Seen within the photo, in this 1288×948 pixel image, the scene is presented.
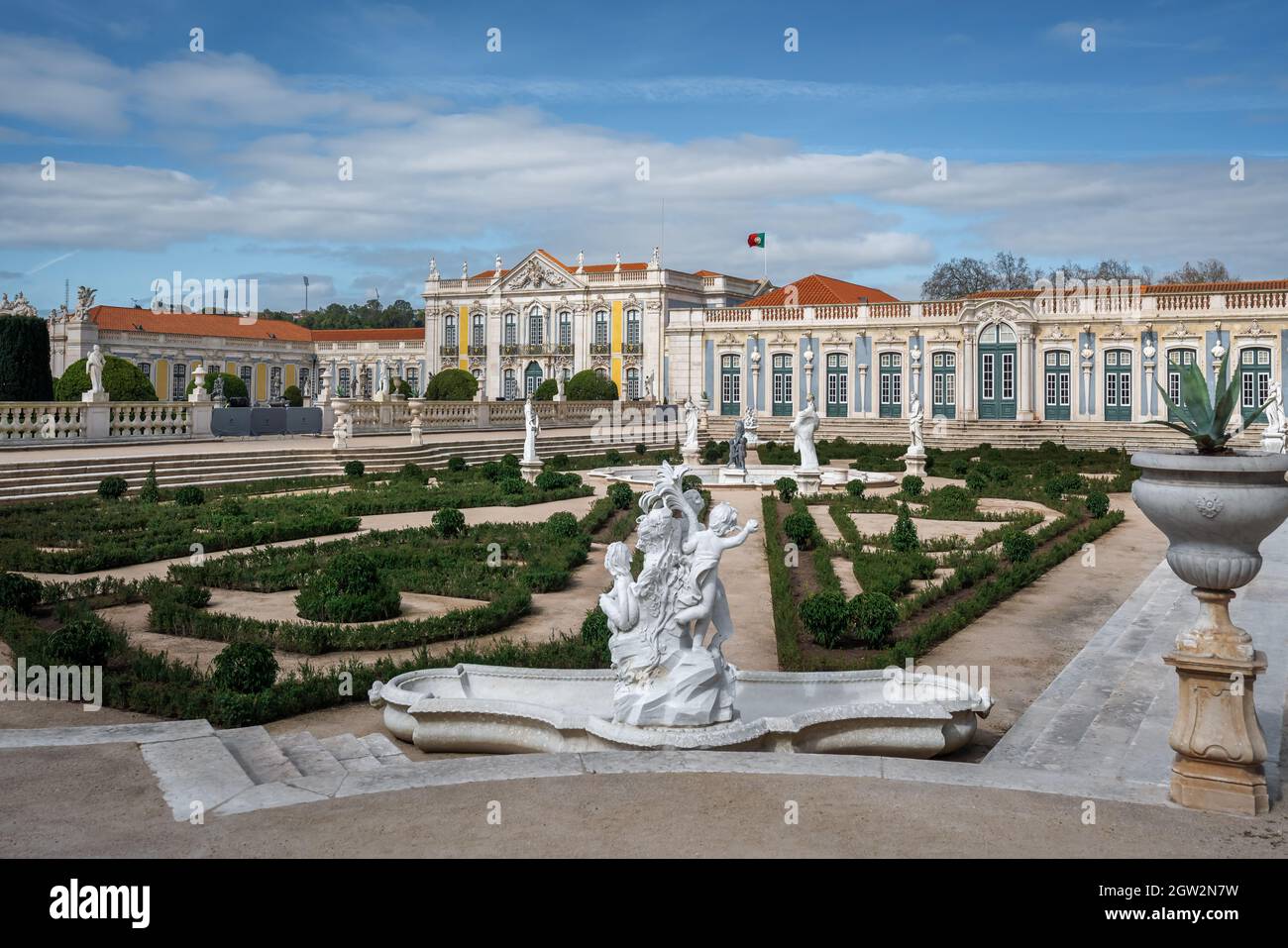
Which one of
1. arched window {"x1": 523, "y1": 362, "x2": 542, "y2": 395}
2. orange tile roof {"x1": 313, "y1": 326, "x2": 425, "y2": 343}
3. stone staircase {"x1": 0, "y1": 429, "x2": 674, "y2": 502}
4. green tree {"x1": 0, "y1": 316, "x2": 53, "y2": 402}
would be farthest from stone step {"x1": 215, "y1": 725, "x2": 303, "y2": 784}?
orange tile roof {"x1": 313, "y1": 326, "x2": 425, "y2": 343}

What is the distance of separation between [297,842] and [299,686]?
3.07 metres

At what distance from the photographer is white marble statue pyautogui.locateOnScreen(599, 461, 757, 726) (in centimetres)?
587

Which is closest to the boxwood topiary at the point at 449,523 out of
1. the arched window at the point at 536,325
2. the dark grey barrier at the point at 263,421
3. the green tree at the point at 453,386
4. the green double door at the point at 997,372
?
the dark grey barrier at the point at 263,421

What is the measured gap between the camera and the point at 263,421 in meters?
30.3

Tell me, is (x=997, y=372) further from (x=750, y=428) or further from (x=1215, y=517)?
(x=1215, y=517)

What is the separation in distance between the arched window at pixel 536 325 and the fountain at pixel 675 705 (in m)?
52.7

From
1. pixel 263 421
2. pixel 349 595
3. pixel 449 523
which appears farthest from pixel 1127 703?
pixel 263 421

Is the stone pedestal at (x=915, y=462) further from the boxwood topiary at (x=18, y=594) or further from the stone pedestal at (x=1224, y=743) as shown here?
the stone pedestal at (x=1224, y=743)

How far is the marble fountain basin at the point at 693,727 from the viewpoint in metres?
5.77

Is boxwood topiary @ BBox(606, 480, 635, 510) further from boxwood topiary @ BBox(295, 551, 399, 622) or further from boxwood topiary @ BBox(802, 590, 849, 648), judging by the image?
Answer: boxwood topiary @ BBox(802, 590, 849, 648)

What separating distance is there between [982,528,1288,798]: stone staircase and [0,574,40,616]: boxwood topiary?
8.24m

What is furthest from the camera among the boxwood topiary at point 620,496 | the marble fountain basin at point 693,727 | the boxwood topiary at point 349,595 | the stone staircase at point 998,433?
the stone staircase at point 998,433

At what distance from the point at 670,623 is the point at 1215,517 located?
2.70 meters

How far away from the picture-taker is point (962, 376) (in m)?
41.6
